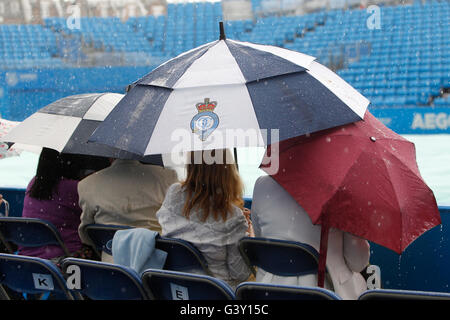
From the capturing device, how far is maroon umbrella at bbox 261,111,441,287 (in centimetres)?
165

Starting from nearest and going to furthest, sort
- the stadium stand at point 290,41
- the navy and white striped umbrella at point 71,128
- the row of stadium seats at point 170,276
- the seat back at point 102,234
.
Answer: the row of stadium seats at point 170,276
the seat back at point 102,234
the navy and white striped umbrella at point 71,128
the stadium stand at point 290,41

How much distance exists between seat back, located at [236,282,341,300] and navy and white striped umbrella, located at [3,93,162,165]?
1.10 metres

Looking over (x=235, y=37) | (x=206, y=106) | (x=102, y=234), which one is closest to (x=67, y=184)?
(x=102, y=234)

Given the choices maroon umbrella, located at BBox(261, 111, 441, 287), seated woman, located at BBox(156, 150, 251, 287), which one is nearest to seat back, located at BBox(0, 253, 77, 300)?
seated woman, located at BBox(156, 150, 251, 287)

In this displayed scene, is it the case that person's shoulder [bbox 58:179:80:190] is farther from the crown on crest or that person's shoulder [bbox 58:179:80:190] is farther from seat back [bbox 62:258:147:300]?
the crown on crest

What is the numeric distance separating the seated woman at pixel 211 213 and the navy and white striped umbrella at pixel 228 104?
0.70 feet

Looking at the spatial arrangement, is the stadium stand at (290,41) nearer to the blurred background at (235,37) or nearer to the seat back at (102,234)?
the blurred background at (235,37)

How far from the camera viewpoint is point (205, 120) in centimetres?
183

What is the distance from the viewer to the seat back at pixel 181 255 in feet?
6.51

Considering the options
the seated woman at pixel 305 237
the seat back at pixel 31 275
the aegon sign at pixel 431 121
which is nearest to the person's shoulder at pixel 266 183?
the seated woman at pixel 305 237

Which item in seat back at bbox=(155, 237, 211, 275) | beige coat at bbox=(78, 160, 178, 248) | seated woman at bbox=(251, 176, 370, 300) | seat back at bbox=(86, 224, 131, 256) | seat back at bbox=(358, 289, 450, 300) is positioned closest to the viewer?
seat back at bbox=(358, 289, 450, 300)

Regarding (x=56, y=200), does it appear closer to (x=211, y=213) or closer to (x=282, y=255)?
(x=211, y=213)

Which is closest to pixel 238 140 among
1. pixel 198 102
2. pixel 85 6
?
pixel 198 102
